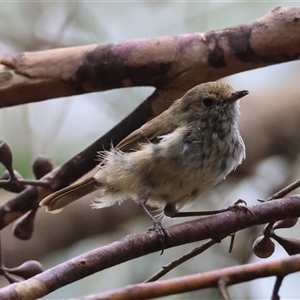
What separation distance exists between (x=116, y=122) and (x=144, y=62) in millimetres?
1177

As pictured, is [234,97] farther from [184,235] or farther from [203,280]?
[203,280]

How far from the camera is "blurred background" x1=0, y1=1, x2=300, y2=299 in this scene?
2461mm

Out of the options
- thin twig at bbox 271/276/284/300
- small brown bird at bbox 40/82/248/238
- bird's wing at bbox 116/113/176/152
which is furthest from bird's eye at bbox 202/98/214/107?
thin twig at bbox 271/276/284/300

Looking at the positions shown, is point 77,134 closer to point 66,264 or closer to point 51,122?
point 51,122

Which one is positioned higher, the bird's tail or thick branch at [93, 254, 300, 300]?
the bird's tail

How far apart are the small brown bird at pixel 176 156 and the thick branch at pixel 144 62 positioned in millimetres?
83

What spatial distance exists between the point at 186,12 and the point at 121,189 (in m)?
1.63

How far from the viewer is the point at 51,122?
117 inches

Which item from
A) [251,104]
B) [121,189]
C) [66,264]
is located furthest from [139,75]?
[251,104]

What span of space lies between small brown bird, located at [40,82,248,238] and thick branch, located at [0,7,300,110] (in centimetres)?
8

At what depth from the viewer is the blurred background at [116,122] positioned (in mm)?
2461

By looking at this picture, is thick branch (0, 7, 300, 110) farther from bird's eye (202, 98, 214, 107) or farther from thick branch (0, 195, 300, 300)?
thick branch (0, 195, 300, 300)

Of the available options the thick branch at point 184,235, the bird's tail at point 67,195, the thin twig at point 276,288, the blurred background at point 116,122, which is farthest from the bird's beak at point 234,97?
the thin twig at point 276,288

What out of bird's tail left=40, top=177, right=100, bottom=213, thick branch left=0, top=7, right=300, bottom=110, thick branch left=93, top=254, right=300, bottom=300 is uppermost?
thick branch left=0, top=7, right=300, bottom=110
